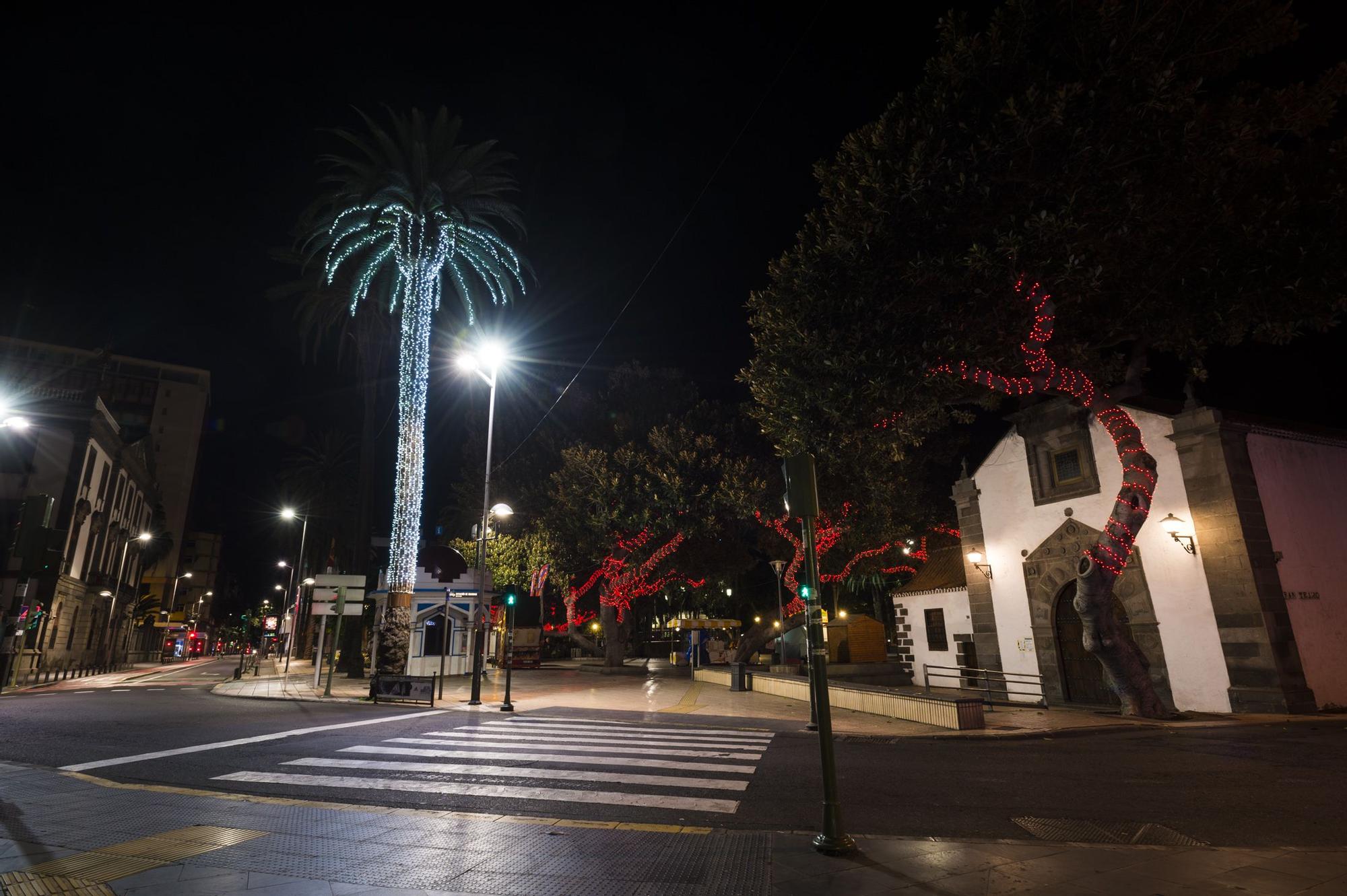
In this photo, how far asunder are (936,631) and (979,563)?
13.0 ft

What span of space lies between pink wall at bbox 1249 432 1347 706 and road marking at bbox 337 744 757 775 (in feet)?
50.9

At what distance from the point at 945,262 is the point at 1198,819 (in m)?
11.0

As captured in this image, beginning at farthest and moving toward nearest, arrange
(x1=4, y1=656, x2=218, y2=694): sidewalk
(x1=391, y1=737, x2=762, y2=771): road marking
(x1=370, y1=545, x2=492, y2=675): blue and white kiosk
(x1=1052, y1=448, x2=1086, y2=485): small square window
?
(x1=370, y1=545, x2=492, y2=675): blue and white kiosk
(x1=4, y1=656, x2=218, y2=694): sidewalk
(x1=1052, y1=448, x2=1086, y2=485): small square window
(x1=391, y1=737, x2=762, y2=771): road marking

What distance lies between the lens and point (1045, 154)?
13.7 metres

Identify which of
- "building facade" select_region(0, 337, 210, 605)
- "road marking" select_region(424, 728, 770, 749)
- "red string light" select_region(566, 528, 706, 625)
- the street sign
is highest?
"building facade" select_region(0, 337, 210, 605)

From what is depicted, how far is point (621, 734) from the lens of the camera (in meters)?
13.2

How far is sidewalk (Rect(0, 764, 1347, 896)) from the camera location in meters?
4.71

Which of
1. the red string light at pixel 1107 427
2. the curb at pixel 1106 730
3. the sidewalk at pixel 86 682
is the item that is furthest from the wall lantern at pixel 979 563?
the sidewalk at pixel 86 682

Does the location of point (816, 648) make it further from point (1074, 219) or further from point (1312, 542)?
point (1312, 542)

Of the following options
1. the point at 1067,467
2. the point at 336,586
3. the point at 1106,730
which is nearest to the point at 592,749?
the point at 1106,730

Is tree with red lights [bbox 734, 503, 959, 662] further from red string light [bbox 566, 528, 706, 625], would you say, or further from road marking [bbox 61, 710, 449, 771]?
road marking [bbox 61, 710, 449, 771]

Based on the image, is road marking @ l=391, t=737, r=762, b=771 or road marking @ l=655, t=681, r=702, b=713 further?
road marking @ l=655, t=681, r=702, b=713

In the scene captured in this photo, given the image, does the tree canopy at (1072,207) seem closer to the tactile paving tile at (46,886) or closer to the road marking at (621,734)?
the road marking at (621,734)

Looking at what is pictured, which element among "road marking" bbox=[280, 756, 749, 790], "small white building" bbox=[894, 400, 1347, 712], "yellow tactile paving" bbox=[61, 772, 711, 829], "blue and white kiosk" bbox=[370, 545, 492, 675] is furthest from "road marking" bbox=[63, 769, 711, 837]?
"blue and white kiosk" bbox=[370, 545, 492, 675]
